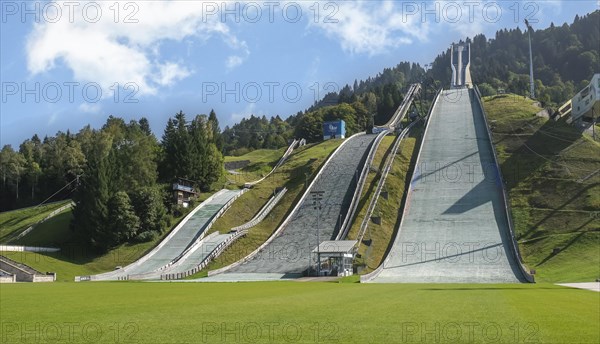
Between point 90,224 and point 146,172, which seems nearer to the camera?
point 90,224

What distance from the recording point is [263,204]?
6438 centimetres

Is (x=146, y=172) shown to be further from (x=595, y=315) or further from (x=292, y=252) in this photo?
(x=595, y=315)

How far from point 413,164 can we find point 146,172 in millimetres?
30287

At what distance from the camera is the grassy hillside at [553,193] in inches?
1603

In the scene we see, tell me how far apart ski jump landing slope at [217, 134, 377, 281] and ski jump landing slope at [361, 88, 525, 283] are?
21.2ft

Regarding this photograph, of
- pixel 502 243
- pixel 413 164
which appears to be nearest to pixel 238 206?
pixel 413 164

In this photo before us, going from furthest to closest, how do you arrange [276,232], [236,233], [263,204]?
[263,204], [276,232], [236,233]

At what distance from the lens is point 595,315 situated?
539 inches

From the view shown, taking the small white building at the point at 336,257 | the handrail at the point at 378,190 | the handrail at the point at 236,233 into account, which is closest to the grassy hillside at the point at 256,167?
the handrail at the point at 236,233

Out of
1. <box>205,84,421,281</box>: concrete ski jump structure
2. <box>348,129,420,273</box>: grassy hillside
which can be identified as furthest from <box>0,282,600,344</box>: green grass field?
<box>348,129,420,273</box>: grassy hillside

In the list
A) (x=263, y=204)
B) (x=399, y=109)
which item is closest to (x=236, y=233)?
(x=263, y=204)

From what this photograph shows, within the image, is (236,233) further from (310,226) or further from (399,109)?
(399,109)

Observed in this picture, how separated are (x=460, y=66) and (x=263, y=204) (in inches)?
4188

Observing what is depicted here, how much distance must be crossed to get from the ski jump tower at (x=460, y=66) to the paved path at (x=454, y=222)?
71.5m
